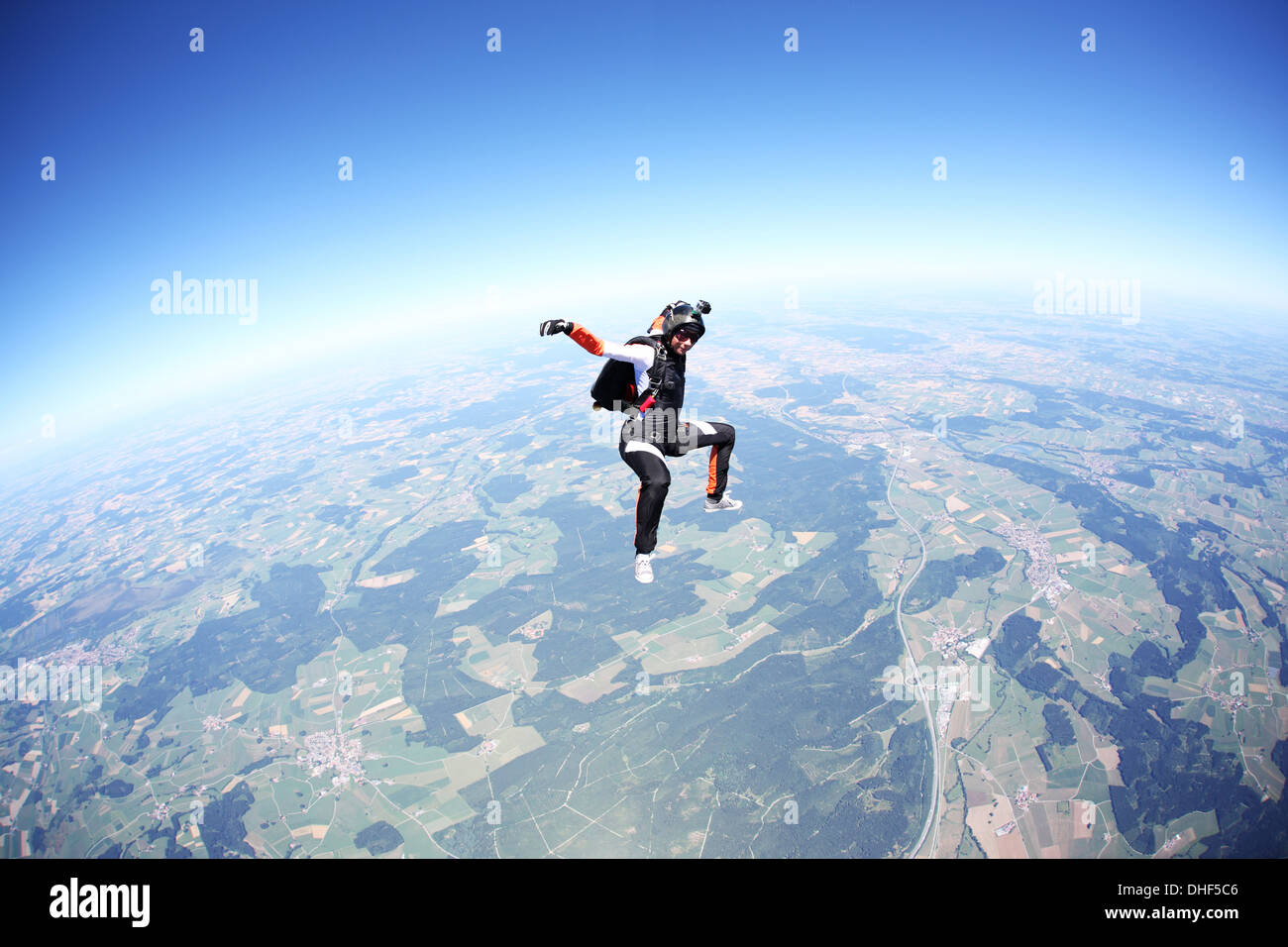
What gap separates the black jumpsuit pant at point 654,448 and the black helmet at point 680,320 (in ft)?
3.05

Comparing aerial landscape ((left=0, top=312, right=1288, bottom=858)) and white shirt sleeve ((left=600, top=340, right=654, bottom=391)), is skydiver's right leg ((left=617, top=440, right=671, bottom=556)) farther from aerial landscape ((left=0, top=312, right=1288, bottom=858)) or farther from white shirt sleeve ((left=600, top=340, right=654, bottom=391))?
aerial landscape ((left=0, top=312, right=1288, bottom=858))

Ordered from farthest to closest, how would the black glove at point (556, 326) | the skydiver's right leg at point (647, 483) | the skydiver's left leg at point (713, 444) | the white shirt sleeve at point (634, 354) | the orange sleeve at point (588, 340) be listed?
the skydiver's left leg at point (713, 444) < the skydiver's right leg at point (647, 483) < the white shirt sleeve at point (634, 354) < the orange sleeve at point (588, 340) < the black glove at point (556, 326)

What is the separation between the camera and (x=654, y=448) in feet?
17.7

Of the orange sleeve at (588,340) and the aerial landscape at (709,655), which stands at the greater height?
the orange sleeve at (588,340)

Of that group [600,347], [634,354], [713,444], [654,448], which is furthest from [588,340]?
[713,444]

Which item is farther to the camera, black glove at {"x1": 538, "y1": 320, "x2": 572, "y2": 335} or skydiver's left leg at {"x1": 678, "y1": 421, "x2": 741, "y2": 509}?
skydiver's left leg at {"x1": 678, "y1": 421, "x2": 741, "y2": 509}

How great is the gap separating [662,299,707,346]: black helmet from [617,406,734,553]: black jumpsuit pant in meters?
0.93

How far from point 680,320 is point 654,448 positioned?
5.07 feet

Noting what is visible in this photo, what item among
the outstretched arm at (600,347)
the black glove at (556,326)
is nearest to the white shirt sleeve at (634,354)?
the outstretched arm at (600,347)

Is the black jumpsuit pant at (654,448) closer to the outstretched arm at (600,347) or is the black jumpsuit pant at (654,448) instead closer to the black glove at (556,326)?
the outstretched arm at (600,347)

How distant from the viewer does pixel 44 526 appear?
8519 centimetres

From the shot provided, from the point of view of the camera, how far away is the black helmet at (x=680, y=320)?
5129 mm

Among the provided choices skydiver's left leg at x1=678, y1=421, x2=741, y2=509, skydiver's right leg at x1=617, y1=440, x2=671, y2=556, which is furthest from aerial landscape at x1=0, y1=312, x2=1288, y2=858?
skydiver's right leg at x1=617, y1=440, x2=671, y2=556

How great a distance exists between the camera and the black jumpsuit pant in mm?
5133
